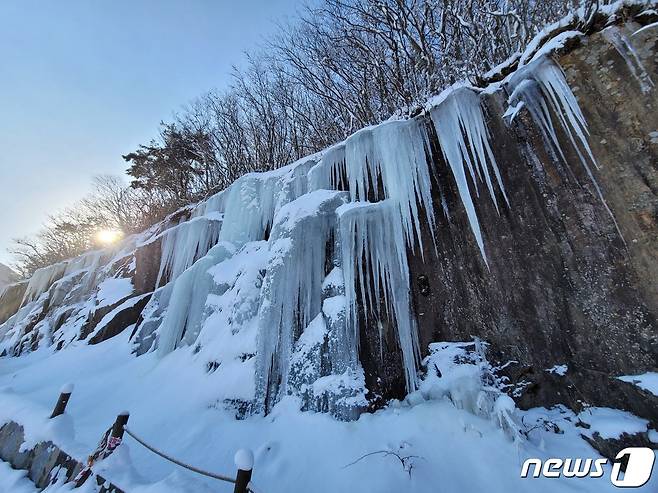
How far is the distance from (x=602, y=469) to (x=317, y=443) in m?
2.14

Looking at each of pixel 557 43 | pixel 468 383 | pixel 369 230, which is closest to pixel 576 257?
pixel 468 383

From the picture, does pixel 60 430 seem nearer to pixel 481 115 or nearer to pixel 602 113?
pixel 481 115

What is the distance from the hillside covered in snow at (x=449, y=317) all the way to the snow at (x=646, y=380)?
2 centimetres

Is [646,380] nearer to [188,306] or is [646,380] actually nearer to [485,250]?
[485,250]

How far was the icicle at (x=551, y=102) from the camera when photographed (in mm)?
2809

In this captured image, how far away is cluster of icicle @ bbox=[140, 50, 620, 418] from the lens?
3164 mm

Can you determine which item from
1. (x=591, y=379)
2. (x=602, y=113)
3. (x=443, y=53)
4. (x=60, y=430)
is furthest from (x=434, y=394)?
(x=443, y=53)

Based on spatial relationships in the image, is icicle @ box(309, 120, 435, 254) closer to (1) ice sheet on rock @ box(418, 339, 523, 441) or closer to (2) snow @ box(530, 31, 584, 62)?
(1) ice sheet on rock @ box(418, 339, 523, 441)

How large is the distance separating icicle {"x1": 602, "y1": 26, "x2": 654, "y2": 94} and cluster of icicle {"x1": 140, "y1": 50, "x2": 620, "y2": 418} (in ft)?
1.40

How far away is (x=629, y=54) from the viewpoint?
270 centimetres

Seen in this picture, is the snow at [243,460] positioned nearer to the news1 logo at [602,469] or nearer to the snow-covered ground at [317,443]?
the snow-covered ground at [317,443]

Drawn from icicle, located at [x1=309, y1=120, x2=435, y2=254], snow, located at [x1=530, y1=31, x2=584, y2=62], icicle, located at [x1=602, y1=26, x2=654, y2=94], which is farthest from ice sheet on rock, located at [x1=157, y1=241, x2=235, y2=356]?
icicle, located at [x1=602, y1=26, x2=654, y2=94]

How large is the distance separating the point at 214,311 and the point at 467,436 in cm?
410

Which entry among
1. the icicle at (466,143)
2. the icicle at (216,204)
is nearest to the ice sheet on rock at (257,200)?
the icicle at (216,204)
